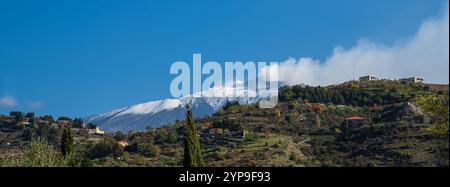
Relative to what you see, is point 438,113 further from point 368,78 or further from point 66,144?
point 368,78

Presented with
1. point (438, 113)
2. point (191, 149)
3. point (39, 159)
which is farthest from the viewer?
point (191, 149)

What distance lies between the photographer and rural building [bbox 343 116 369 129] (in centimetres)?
11959

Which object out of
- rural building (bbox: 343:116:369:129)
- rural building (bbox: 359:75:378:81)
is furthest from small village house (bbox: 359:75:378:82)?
rural building (bbox: 343:116:369:129)

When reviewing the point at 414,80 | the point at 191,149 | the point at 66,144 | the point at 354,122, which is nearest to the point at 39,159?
the point at 191,149

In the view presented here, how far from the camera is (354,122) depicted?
123 m

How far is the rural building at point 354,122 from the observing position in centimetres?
11959

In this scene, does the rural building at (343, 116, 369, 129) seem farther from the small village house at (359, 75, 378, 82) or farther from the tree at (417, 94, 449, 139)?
the tree at (417, 94, 449, 139)

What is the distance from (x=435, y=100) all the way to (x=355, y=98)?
409ft

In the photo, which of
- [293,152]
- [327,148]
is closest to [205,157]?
[293,152]

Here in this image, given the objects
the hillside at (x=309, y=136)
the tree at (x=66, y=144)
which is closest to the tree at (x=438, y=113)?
the tree at (x=66, y=144)

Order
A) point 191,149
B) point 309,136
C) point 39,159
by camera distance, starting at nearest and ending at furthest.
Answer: point 39,159 → point 191,149 → point 309,136

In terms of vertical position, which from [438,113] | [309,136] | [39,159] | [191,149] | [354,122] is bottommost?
[39,159]
